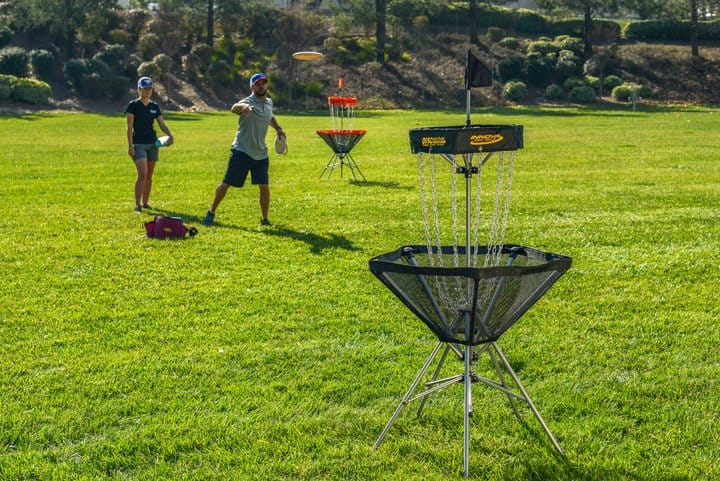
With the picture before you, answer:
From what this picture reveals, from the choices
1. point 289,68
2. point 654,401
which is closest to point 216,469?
point 654,401

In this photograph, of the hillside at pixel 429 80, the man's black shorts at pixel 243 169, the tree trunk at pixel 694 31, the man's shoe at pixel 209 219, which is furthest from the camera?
the tree trunk at pixel 694 31

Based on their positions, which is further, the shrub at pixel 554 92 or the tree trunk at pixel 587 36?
the tree trunk at pixel 587 36

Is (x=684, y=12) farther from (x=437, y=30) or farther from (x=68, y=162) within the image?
(x=68, y=162)

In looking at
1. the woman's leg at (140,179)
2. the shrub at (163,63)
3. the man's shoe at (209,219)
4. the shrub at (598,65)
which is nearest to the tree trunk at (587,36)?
the shrub at (598,65)

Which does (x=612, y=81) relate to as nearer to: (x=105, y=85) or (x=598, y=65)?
(x=598, y=65)

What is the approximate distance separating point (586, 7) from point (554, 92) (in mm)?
6845

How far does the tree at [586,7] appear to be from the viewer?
49719 mm

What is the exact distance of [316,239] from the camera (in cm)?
976

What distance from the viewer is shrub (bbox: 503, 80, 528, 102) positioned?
45781 millimetres

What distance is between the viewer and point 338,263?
8.51 m

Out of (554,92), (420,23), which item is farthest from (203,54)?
(554,92)

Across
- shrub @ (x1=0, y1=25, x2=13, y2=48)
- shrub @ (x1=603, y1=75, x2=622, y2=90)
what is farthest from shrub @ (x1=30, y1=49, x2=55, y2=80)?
shrub @ (x1=603, y1=75, x2=622, y2=90)

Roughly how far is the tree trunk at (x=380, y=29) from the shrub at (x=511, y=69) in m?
6.88

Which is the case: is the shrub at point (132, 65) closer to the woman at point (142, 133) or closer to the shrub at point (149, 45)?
the shrub at point (149, 45)
